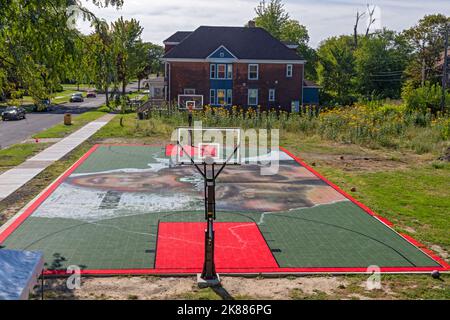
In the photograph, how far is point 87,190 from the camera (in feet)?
63.2

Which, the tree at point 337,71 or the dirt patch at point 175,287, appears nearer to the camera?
the dirt patch at point 175,287

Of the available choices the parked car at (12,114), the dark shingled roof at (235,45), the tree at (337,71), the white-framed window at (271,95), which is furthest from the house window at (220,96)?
the parked car at (12,114)

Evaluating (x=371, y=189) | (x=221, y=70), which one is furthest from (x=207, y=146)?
(x=221, y=70)

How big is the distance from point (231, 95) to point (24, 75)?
42041 mm

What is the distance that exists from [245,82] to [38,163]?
32889mm

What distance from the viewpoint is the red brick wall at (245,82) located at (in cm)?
5381

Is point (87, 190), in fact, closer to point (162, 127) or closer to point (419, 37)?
point (162, 127)

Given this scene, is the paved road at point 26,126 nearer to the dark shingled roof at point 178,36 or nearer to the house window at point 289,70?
the dark shingled roof at point 178,36

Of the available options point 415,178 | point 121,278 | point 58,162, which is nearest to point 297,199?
point 415,178

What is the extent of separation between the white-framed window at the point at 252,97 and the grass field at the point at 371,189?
17.6m

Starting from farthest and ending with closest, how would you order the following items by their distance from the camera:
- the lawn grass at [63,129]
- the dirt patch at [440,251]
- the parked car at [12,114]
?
the parked car at [12,114] < the lawn grass at [63,129] < the dirt patch at [440,251]

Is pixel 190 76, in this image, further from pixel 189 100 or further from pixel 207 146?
pixel 207 146
